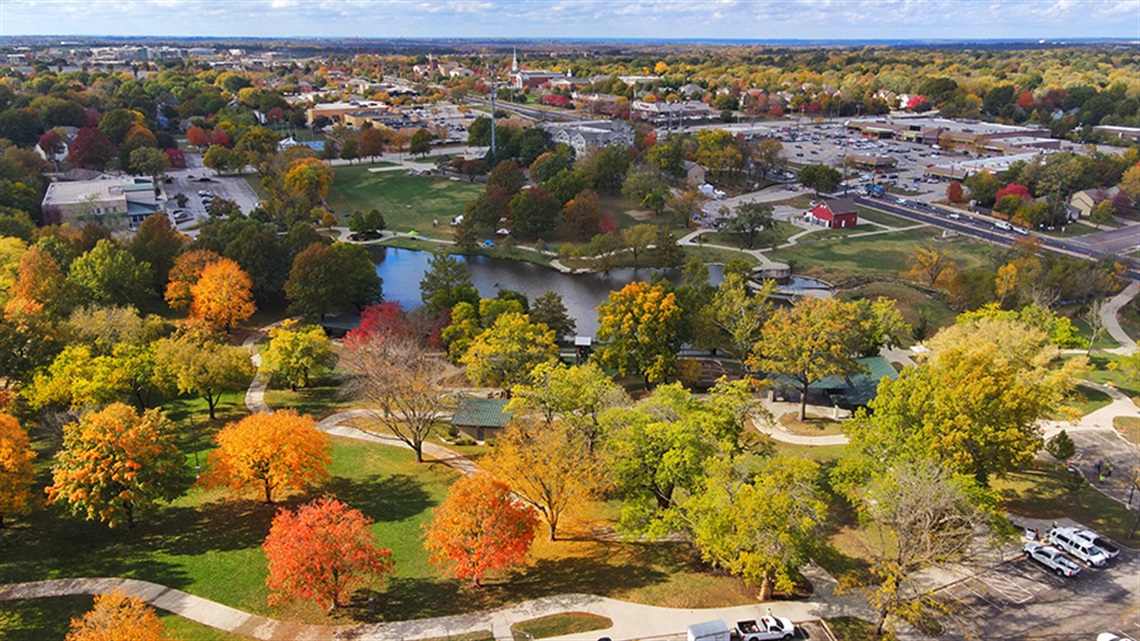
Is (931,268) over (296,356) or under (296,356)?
over

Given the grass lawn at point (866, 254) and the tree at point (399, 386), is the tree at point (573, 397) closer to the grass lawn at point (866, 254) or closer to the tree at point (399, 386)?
the tree at point (399, 386)

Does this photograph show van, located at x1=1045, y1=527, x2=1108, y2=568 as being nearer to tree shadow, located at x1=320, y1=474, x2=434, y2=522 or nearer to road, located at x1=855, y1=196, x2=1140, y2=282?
tree shadow, located at x1=320, y1=474, x2=434, y2=522

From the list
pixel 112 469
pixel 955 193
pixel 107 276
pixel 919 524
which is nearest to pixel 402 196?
pixel 107 276

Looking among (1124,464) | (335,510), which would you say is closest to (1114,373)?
(1124,464)

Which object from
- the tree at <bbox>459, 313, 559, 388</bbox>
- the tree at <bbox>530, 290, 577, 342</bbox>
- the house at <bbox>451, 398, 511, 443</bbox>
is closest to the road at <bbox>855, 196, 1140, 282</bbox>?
the tree at <bbox>530, 290, 577, 342</bbox>

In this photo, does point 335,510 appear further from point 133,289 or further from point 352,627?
point 133,289

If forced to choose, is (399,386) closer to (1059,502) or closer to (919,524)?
(919,524)
